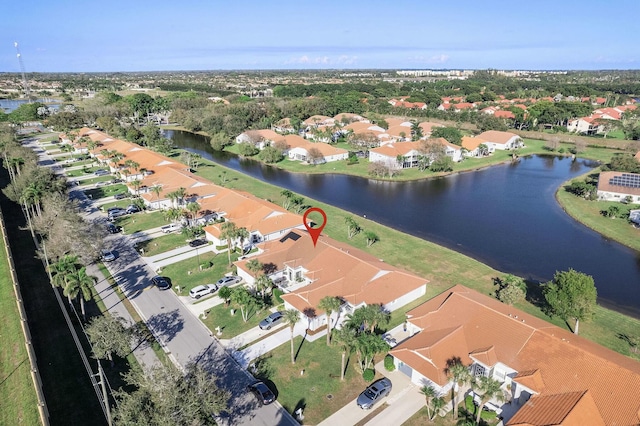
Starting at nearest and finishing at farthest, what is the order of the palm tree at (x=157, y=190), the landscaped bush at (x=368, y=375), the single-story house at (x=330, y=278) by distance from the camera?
the landscaped bush at (x=368, y=375) < the single-story house at (x=330, y=278) < the palm tree at (x=157, y=190)

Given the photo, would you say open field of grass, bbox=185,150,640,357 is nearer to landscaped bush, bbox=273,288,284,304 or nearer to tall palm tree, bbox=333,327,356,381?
landscaped bush, bbox=273,288,284,304

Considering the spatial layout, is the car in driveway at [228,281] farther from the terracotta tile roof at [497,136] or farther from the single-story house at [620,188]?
the terracotta tile roof at [497,136]

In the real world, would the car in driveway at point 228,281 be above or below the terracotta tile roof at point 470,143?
below

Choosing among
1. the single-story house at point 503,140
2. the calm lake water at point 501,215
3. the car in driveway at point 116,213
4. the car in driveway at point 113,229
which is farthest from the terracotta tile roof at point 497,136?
the car in driveway at point 113,229

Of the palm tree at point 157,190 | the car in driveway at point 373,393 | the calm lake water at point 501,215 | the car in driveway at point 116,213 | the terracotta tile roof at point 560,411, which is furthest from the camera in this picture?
the palm tree at point 157,190

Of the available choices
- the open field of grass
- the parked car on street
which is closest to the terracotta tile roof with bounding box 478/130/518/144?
the open field of grass

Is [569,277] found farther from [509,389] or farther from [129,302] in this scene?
[129,302]

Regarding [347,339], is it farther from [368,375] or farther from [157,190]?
[157,190]
